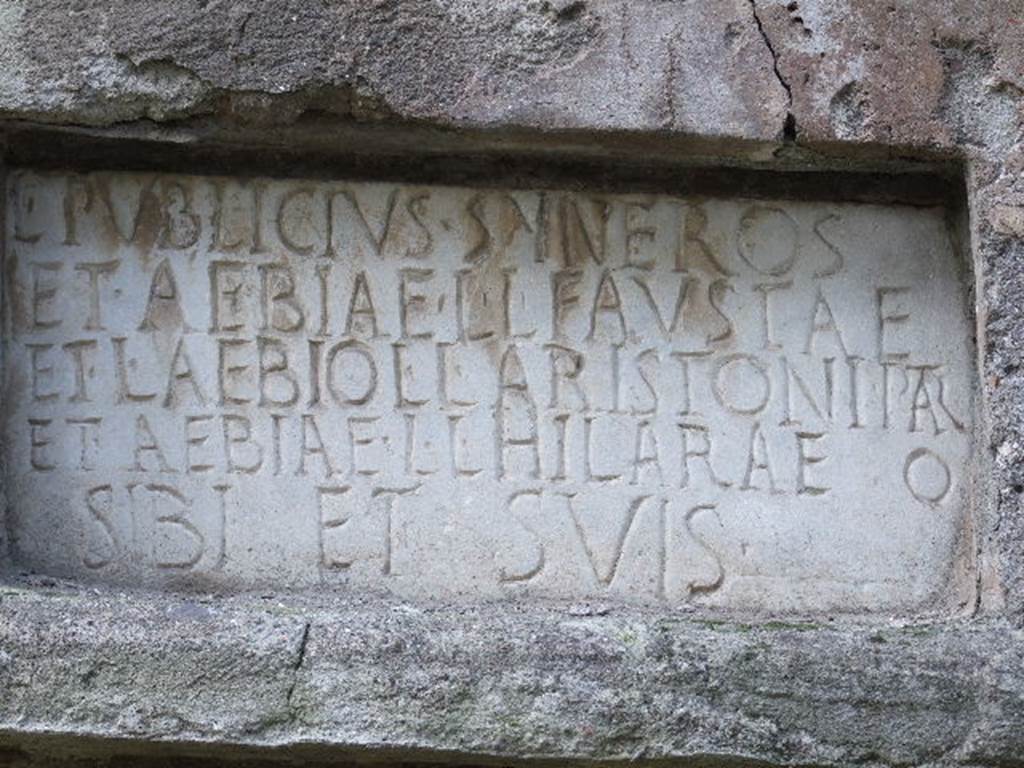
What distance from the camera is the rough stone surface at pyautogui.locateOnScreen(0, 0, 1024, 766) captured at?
11.0ft

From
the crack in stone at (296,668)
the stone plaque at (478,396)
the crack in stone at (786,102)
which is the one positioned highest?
the crack in stone at (786,102)

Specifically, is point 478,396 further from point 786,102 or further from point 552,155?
point 786,102

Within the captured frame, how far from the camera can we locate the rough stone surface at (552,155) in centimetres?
334

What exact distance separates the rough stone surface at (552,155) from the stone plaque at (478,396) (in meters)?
0.11

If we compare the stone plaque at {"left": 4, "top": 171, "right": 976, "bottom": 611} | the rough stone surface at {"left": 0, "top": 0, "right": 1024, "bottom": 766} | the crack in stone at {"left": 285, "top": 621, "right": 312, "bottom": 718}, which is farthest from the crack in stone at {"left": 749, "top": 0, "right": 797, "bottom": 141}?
the crack in stone at {"left": 285, "top": 621, "right": 312, "bottom": 718}

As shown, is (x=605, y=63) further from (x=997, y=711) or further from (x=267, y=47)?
(x=997, y=711)

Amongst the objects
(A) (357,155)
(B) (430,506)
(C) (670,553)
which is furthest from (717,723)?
(A) (357,155)

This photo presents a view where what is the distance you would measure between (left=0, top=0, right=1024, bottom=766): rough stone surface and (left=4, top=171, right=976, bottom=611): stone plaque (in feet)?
0.36

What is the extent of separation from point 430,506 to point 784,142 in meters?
0.89

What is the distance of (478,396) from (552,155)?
451 mm

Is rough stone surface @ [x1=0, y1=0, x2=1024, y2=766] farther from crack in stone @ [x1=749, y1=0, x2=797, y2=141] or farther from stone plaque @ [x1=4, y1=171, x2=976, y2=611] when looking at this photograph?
stone plaque @ [x1=4, y1=171, x2=976, y2=611]

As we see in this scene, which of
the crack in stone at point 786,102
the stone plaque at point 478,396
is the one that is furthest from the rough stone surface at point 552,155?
the stone plaque at point 478,396

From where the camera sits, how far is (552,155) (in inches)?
145

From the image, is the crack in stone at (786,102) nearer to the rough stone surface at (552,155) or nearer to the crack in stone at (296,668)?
the rough stone surface at (552,155)
